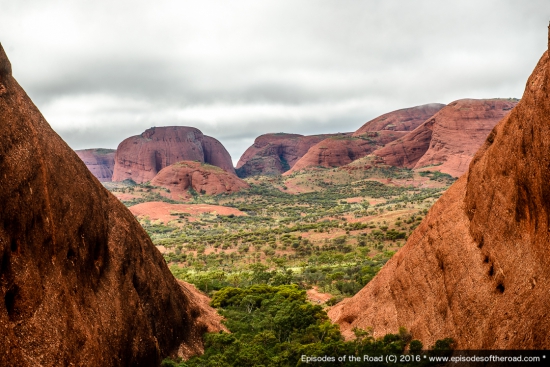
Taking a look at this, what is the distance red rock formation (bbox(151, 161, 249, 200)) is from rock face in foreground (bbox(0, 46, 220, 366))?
133 m

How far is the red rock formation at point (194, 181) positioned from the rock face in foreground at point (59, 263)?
13320 cm

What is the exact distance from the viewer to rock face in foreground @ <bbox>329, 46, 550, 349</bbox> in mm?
10250

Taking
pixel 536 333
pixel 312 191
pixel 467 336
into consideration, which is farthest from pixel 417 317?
pixel 312 191

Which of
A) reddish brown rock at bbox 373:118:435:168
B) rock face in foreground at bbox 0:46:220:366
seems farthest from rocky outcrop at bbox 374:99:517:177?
rock face in foreground at bbox 0:46:220:366

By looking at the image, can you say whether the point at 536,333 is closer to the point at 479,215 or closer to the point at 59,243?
the point at 479,215

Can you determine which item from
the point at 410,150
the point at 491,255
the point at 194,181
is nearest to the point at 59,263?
the point at 491,255

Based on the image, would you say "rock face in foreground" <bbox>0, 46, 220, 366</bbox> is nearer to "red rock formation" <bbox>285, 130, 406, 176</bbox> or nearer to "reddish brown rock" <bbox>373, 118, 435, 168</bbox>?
"reddish brown rock" <bbox>373, 118, 435, 168</bbox>

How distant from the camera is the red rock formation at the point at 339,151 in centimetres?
18650

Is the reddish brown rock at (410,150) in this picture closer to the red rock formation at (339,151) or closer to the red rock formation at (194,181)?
the red rock formation at (339,151)

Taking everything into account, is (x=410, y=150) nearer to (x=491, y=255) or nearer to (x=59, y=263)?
(x=491, y=255)

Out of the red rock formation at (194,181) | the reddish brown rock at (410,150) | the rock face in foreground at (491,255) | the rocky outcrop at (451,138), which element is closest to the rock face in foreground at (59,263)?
the rock face in foreground at (491,255)

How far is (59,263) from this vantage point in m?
10.4

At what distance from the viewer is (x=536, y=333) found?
9.58 meters

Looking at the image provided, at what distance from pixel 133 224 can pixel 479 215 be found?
1494cm
